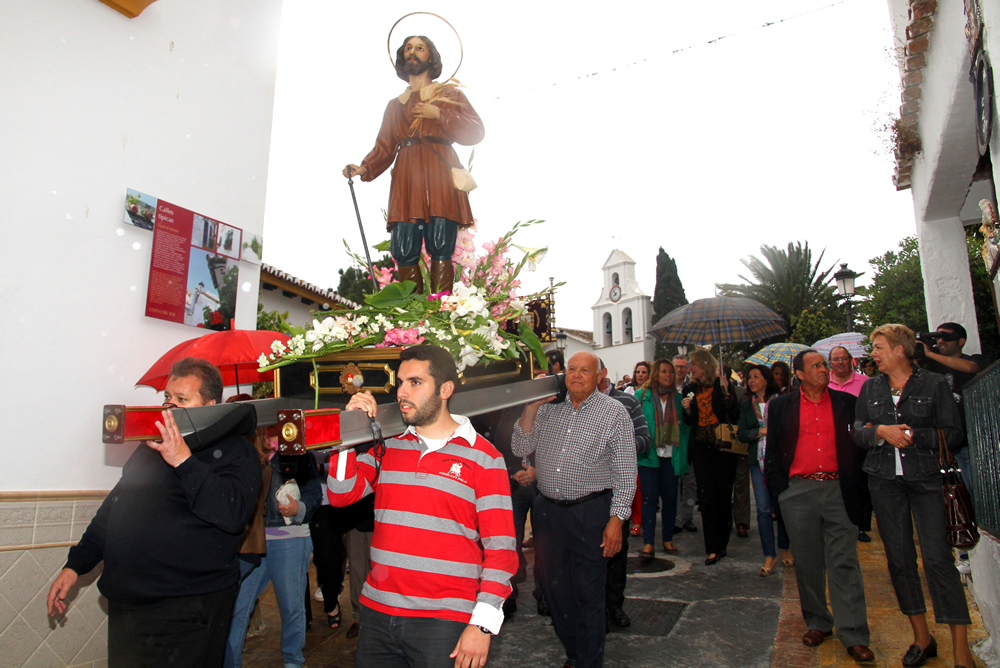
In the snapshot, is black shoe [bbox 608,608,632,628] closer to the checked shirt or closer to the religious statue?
the checked shirt

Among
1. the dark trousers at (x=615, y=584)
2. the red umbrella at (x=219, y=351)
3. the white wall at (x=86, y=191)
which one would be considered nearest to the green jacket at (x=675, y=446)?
the dark trousers at (x=615, y=584)

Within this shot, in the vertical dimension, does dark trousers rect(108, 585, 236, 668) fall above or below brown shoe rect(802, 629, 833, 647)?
above

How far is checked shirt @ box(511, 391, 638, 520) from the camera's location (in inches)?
160

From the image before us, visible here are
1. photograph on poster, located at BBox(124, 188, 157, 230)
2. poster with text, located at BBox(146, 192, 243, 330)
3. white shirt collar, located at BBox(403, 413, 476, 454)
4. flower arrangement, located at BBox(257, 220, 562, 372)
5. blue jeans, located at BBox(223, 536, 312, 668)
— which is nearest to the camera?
white shirt collar, located at BBox(403, 413, 476, 454)

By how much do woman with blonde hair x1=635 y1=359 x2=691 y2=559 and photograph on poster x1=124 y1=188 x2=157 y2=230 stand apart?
481 cm

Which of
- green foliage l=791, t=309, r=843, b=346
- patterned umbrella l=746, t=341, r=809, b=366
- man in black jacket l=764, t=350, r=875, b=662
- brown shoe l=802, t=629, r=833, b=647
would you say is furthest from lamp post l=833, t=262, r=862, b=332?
green foliage l=791, t=309, r=843, b=346

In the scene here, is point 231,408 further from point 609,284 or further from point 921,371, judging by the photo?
point 609,284

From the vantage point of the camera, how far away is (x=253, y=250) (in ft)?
18.7

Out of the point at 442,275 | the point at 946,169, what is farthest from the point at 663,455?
the point at 442,275

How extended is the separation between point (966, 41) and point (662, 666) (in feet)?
14.1

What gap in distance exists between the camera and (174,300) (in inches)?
191

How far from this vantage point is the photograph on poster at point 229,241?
5305mm

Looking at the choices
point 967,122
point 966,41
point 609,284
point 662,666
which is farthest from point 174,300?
point 609,284

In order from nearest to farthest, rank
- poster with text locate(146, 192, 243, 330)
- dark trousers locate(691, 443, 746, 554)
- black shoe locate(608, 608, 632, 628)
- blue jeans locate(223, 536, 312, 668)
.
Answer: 1. blue jeans locate(223, 536, 312, 668)
2. poster with text locate(146, 192, 243, 330)
3. black shoe locate(608, 608, 632, 628)
4. dark trousers locate(691, 443, 746, 554)
